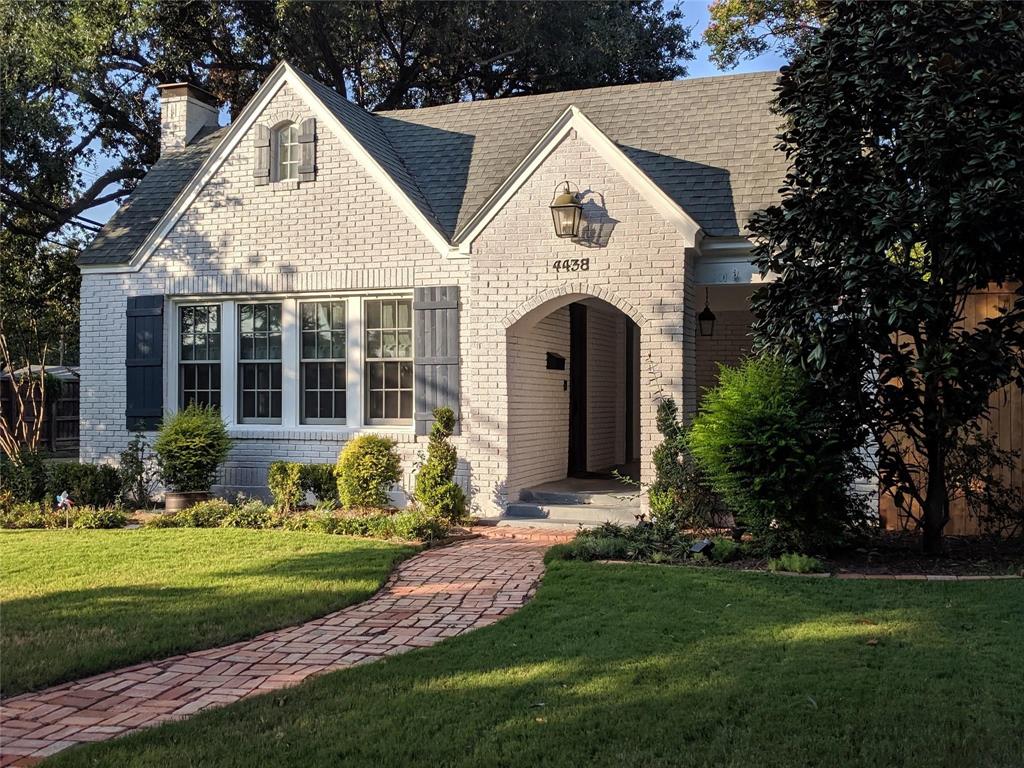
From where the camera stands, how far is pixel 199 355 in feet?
42.9

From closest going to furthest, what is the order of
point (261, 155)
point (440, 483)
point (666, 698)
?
1. point (666, 698)
2. point (440, 483)
3. point (261, 155)

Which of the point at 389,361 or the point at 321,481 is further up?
the point at 389,361

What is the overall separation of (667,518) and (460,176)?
612 centimetres

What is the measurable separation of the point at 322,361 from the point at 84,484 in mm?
3557

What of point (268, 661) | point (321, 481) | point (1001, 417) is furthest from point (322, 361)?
point (1001, 417)

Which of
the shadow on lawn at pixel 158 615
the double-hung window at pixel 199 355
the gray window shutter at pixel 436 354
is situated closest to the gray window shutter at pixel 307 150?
the double-hung window at pixel 199 355

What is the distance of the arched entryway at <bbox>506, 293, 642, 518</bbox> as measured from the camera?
11430mm

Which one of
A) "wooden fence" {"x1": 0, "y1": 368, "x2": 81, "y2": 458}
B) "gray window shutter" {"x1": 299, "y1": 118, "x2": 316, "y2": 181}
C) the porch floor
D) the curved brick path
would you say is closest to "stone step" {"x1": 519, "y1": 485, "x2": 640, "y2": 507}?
the porch floor

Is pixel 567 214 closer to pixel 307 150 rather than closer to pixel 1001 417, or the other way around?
pixel 307 150

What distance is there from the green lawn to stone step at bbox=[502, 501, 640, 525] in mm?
2357

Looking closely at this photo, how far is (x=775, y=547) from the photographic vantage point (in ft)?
26.7

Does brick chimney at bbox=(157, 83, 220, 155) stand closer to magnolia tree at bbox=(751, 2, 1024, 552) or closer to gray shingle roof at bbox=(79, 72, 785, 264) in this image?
gray shingle roof at bbox=(79, 72, 785, 264)

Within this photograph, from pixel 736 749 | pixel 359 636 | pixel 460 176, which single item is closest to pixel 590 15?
pixel 460 176

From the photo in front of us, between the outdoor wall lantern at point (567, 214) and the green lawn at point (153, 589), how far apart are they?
4395 mm
